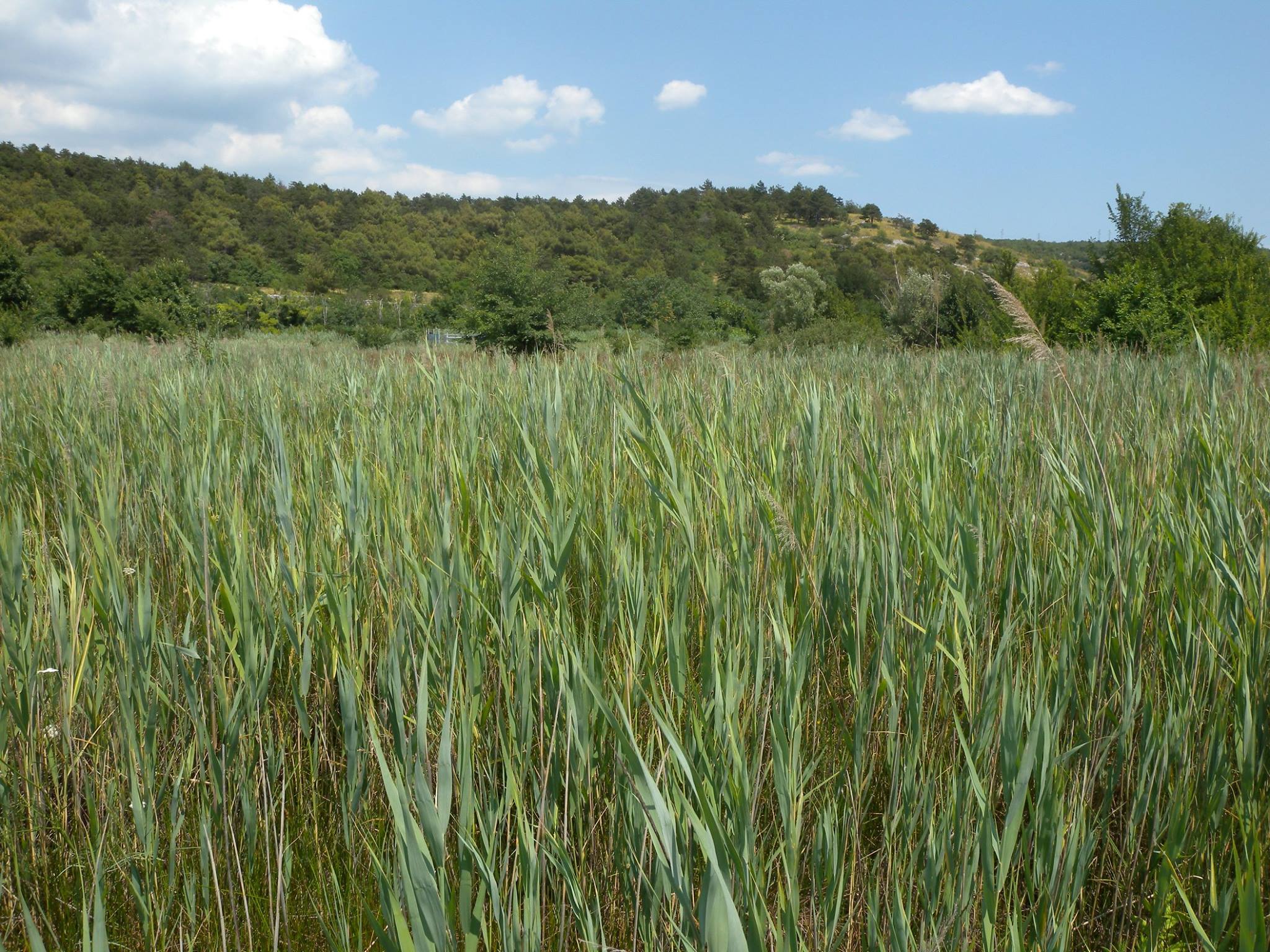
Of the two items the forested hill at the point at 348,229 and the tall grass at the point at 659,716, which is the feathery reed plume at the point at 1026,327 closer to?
the tall grass at the point at 659,716

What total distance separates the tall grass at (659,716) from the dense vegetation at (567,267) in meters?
1.61

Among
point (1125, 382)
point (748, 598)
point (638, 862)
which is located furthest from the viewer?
point (1125, 382)

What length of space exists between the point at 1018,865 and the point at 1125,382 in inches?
162

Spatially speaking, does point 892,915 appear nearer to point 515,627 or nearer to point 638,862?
point 638,862

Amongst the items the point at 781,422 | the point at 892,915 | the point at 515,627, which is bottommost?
the point at 892,915

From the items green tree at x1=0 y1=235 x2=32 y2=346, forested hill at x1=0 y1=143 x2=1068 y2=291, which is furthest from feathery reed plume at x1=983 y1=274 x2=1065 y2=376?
forested hill at x1=0 y1=143 x2=1068 y2=291

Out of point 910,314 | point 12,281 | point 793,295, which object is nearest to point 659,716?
point 910,314

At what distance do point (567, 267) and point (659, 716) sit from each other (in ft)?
120

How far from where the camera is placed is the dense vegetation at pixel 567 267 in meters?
10.2

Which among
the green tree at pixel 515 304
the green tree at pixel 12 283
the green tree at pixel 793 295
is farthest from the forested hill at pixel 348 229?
the green tree at pixel 515 304

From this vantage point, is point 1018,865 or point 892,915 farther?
point 1018,865

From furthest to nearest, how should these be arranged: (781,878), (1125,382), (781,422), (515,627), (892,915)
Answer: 1. (1125,382)
2. (781,422)
3. (515,627)
4. (781,878)
5. (892,915)

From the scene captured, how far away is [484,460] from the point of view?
2.55 m

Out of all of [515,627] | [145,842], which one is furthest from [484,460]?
[145,842]
